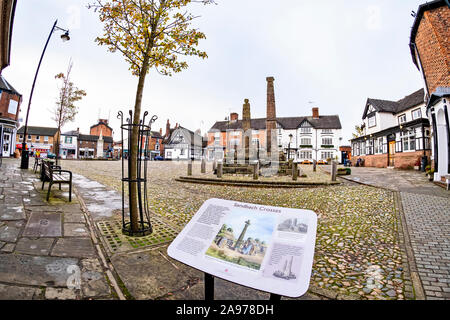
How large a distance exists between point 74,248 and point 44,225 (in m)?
1.22

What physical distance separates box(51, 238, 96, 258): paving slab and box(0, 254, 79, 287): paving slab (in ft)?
0.48

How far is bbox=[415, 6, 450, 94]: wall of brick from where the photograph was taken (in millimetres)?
11625

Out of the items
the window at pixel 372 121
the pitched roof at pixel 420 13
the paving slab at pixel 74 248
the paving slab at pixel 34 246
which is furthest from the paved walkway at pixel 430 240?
the window at pixel 372 121

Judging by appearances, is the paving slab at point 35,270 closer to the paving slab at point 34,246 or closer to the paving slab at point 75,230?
the paving slab at point 34,246

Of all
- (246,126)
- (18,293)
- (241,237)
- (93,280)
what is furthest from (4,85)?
Result: (241,237)

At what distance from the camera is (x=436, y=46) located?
484 inches

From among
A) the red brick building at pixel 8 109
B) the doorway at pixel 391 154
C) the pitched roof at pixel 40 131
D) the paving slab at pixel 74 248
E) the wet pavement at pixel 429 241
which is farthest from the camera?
the pitched roof at pixel 40 131

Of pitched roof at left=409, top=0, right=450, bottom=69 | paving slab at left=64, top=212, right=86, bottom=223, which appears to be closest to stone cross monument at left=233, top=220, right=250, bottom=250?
paving slab at left=64, top=212, right=86, bottom=223

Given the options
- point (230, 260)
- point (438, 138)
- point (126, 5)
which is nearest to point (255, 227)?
point (230, 260)

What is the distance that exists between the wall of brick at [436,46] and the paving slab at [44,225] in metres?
16.8

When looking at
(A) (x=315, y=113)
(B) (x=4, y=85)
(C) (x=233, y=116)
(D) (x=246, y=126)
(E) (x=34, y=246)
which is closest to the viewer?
(E) (x=34, y=246)

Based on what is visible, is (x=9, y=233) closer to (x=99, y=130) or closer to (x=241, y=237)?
(x=241, y=237)

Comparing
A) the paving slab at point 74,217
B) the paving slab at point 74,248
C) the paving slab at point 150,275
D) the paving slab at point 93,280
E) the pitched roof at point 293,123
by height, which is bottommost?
the paving slab at point 150,275

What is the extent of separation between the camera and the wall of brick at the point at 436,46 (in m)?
11.6
